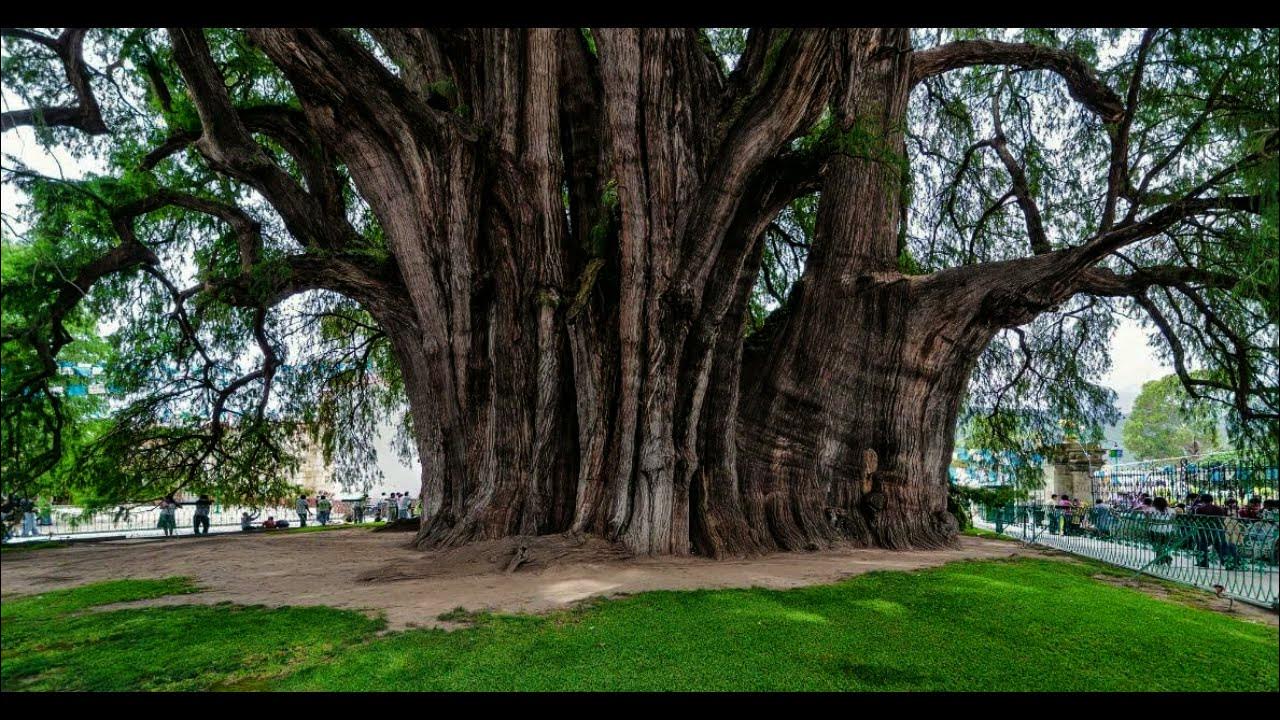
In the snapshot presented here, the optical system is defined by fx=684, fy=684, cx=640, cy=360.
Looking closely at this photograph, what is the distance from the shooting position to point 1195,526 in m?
5.26

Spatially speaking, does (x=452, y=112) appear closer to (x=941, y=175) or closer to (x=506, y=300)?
(x=506, y=300)

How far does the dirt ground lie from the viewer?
4773 millimetres

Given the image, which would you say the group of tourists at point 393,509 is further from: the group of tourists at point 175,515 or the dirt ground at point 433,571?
the dirt ground at point 433,571

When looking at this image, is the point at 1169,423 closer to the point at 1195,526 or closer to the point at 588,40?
the point at 1195,526

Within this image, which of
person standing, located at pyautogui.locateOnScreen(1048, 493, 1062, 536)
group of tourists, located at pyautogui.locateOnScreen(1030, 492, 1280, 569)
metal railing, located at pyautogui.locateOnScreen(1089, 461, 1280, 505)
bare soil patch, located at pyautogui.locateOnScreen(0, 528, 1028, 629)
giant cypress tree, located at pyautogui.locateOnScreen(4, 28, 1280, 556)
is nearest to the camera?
group of tourists, located at pyautogui.locateOnScreen(1030, 492, 1280, 569)

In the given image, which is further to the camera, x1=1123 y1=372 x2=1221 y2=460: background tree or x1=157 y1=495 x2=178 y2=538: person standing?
x1=157 y1=495 x2=178 y2=538: person standing

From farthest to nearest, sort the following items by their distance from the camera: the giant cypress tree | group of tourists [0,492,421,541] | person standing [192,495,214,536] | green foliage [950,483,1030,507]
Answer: green foliage [950,483,1030,507]
person standing [192,495,214,536]
the giant cypress tree
group of tourists [0,492,421,541]

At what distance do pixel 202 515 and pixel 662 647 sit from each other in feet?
30.8

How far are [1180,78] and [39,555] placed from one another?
8054 millimetres

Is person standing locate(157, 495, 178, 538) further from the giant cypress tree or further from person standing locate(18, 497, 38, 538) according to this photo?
person standing locate(18, 497, 38, 538)

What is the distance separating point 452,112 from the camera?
7.55 meters

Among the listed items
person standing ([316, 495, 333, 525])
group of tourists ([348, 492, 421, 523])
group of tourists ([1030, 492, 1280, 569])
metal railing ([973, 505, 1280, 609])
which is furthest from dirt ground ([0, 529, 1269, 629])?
person standing ([316, 495, 333, 525])

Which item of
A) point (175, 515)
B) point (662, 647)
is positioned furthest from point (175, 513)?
point (662, 647)

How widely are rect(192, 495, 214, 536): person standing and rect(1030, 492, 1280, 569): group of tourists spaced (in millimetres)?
11314
